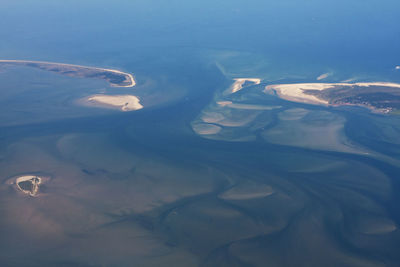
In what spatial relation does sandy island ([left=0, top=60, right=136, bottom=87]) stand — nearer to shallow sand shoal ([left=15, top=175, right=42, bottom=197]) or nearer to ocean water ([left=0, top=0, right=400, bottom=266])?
ocean water ([left=0, top=0, right=400, bottom=266])

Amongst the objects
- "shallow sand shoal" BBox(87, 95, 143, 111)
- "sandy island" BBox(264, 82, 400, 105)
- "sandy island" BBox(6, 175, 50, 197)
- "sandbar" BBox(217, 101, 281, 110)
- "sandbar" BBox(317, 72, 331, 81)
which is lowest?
"sandy island" BBox(6, 175, 50, 197)

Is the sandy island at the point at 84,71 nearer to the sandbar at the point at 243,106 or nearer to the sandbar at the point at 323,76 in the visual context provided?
the sandbar at the point at 243,106

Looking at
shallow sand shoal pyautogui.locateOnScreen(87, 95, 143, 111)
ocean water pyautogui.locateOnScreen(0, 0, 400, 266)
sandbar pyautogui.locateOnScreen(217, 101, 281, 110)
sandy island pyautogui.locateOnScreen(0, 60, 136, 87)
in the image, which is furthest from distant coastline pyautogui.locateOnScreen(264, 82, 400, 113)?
sandy island pyautogui.locateOnScreen(0, 60, 136, 87)

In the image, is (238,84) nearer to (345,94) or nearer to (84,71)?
(345,94)

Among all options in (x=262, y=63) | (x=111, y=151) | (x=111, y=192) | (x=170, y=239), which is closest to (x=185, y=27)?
(x=262, y=63)

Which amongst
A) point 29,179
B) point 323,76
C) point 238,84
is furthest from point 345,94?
point 29,179

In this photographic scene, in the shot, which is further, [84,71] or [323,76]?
[84,71]

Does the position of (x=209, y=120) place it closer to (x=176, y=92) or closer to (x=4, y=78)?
(x=176, y=92)
